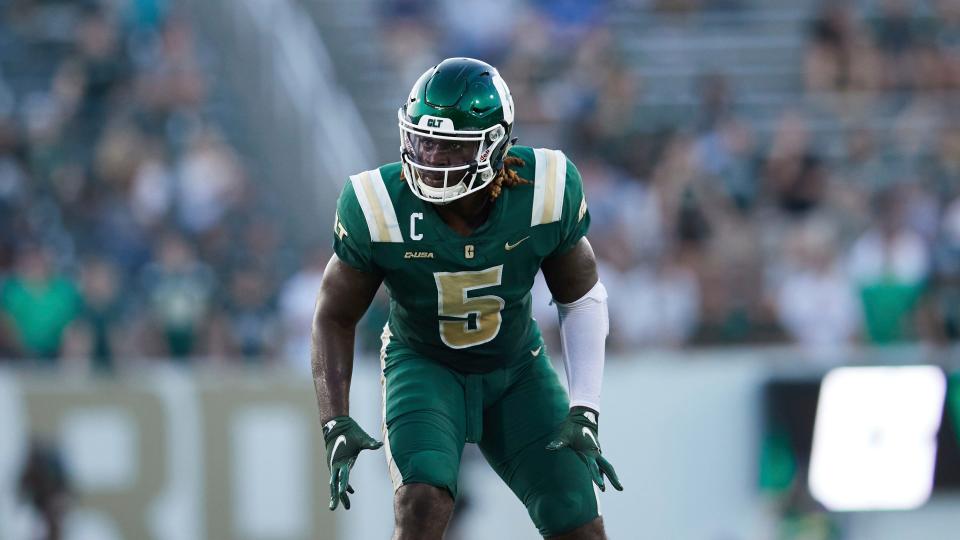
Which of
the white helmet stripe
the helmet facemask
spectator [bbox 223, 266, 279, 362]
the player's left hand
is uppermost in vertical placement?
the white helmet stripe

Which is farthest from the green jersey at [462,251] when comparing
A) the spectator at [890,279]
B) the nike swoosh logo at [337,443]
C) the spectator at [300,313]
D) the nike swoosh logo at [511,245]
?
the spectator at [890,279]

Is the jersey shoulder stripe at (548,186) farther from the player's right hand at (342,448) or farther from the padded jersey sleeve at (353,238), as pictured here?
the player's right hand at (342,448)

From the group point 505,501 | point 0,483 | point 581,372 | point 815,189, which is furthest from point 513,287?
point 815,189

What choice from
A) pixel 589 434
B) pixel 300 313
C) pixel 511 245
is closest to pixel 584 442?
pixel 589 434

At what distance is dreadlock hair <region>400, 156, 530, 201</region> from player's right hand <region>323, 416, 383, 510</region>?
80cm

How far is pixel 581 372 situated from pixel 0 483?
5344mm

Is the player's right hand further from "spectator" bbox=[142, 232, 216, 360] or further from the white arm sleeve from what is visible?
"spectator" bbox=[142, 232, 216, 360]

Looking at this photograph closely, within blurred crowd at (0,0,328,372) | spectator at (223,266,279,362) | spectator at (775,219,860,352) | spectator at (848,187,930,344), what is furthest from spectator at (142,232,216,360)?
spectator at (848,187,930,344)

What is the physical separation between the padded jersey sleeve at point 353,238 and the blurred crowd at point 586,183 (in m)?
4.82

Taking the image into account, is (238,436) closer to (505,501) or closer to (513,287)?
(505,501)

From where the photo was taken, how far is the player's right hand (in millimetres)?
4965

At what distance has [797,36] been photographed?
13203 mm

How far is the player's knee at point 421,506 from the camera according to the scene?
4938 millimetres

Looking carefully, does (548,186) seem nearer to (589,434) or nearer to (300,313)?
(589,434)
